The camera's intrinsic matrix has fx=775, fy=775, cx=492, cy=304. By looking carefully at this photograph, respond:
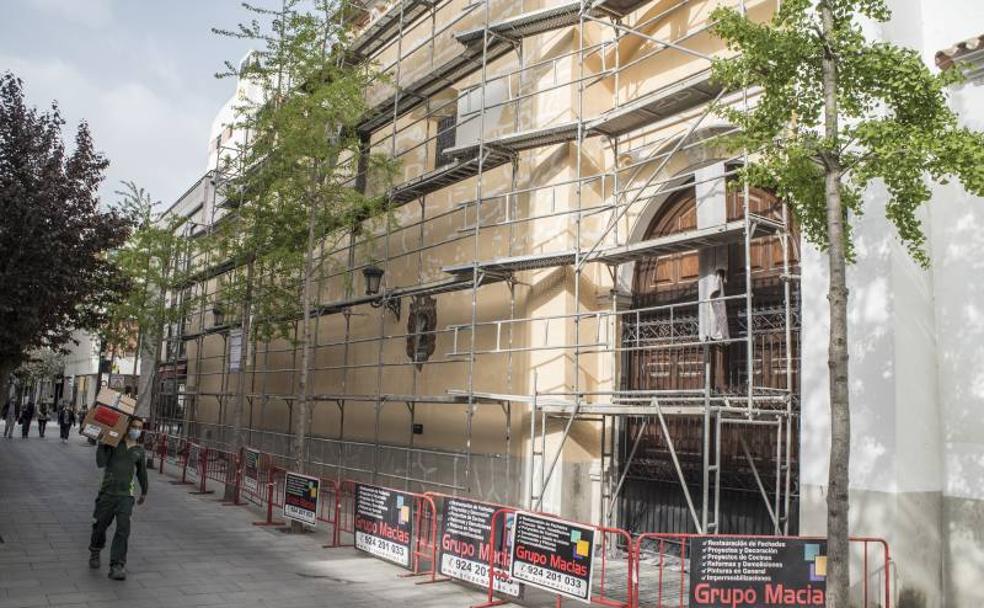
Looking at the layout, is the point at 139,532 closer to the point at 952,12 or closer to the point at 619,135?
the point at 619,135

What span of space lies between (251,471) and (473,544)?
7.94 m

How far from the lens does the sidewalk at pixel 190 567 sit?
26.0ft

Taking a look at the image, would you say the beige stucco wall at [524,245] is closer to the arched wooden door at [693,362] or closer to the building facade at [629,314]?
the building facade at [629,314]

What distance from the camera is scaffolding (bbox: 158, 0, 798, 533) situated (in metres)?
9.89

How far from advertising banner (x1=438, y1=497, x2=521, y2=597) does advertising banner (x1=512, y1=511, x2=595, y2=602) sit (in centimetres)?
34

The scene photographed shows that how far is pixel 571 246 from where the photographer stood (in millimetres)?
12648

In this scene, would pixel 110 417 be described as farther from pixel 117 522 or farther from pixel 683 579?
pixel 683 579

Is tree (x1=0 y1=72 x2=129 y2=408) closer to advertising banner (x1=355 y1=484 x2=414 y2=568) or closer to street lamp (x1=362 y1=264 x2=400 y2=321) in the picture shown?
street lamp (x1=362 y1=264 x2=400 y2=321)

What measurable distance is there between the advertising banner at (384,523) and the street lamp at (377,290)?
639cm

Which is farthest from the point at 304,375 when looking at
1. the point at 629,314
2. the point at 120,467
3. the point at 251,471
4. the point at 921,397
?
the point at 921,397

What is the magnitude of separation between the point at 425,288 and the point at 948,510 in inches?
367

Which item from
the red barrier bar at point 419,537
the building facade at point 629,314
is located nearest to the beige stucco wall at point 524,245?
the building facade at point 629,314

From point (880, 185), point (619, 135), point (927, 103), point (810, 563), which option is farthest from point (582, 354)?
point (927, 103)

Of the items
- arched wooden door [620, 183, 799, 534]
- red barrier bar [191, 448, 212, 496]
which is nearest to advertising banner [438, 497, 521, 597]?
arched wooden door [620, 183, 799, 534]
